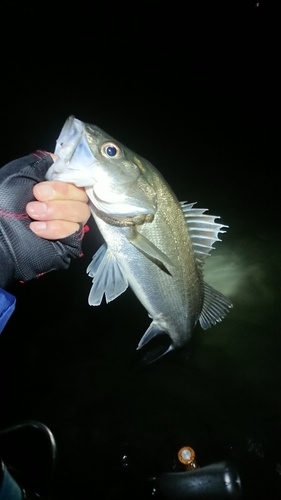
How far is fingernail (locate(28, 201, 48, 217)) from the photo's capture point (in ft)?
4.84

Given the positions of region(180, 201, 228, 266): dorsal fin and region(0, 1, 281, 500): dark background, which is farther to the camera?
region(0, 1, 281, 500): dark background

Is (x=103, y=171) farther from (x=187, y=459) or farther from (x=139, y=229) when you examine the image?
(x=187, y=459)

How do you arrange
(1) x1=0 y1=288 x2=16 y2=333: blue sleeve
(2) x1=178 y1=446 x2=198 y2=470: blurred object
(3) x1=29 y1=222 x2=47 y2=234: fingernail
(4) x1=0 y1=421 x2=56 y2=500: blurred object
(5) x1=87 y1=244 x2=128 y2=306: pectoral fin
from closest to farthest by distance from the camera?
(1) x1=0 y1=288 x2=16 y2=333: blue sleeve → (3) x1=29 y1=222 x2=47 y2=234: fingernail → (5) x1=87 y1=244 x2=128 y2=306: pectoral fin → (2) x1=178 y1=446 x2=198 y2=470: blurred object → (4) x1=0 y1=421 x2=56 y2=500: blurred object

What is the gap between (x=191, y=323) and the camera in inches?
87.0

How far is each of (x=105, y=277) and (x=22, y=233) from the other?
0.53 meters

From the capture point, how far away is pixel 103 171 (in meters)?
1.58

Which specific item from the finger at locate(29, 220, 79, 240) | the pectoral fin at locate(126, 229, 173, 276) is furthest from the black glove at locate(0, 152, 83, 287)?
the pectoral fin at locate(126, 229, 173, 276)

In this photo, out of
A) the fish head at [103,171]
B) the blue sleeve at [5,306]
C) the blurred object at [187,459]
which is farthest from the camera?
the blurred object at [187,459]

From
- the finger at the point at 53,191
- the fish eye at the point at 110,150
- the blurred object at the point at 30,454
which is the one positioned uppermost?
the fish eye at the point at 110,150

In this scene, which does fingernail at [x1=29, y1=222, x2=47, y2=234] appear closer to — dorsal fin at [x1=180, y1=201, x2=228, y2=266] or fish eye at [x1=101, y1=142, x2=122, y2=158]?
fish eye at [x1=101, y1=142, x2=122, y2=158]

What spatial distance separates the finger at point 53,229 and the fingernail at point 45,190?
16 cm

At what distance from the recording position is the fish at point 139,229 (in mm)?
1497

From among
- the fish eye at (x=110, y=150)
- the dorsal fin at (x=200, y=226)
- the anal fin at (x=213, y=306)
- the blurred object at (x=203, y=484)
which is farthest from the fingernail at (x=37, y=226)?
the blurred object at (x=203, y=484)

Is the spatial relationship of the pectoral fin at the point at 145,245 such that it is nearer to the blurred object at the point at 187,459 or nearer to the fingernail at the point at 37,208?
the fingernail at the point at 37,208
